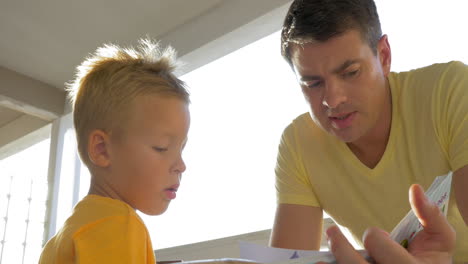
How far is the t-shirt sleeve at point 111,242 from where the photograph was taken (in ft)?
2.84

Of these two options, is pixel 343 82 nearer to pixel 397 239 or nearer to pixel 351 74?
pixel 351 74

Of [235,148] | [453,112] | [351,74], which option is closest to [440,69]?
[453,112]

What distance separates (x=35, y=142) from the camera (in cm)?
384

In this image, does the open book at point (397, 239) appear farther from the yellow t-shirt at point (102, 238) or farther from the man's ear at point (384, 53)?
the man's ear at point (384, 53)

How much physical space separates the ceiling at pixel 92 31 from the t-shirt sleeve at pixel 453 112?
4.13 feet

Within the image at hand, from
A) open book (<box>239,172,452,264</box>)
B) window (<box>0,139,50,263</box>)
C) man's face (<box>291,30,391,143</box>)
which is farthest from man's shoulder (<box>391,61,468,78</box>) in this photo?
window (<box>0,139,50,263</box>)

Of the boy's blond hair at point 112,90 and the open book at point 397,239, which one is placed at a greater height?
the boy's blond hair at point 112,90

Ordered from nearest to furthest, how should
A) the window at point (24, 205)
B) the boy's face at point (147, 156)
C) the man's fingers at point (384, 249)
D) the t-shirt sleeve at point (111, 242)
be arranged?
the man's fingers at point (384, 249) → the t-shirt sleeve at point (111, 242) → the boy's face at point (147, 156) → the window at point (24, 205)

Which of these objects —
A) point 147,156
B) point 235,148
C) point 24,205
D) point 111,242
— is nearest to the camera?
point 111,242

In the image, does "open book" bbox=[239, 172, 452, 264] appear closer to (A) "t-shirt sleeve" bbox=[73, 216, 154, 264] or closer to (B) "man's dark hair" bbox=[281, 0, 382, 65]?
(A) "t-shirt sleeve" bbox=[73, 216, 154, 264]

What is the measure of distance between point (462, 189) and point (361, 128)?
10.1 inches

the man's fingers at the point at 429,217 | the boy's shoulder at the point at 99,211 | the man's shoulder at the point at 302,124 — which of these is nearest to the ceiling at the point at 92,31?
the man's shoulder at the point at 302,124

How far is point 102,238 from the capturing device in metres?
0.88

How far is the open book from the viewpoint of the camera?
2.19ft
